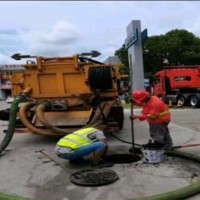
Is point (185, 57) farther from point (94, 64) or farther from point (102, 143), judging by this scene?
point (102, 143)

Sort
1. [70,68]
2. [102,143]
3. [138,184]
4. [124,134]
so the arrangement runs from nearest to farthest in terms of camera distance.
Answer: [138,184] < [102,143] < [70,68] < [124,134]

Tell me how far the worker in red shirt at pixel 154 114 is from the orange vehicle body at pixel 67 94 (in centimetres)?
209

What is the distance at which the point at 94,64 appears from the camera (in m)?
11.0

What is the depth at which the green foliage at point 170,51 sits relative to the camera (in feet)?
164

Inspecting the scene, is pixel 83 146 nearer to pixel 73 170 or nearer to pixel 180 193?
pixel 73 170

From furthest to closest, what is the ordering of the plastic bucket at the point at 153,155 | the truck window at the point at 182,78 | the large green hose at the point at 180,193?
the truck window at the point at 182,78
the plastic bucket at the point at 153,155
the large green hose at the point at 180,193

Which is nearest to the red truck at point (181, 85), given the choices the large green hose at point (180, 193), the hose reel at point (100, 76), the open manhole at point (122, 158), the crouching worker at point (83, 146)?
the hose reel at point (100, 76)

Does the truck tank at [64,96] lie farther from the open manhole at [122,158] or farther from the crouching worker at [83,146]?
the crouching worker at [83,146]

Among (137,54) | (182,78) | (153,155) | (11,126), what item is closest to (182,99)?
(182,78)

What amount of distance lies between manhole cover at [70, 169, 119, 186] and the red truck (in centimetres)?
1895

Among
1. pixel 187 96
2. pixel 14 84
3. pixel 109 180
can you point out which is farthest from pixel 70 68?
pixel 187 96

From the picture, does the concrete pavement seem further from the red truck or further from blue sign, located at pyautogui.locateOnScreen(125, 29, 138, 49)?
blue sign, located at pyautogui.locateOnScreen(125, 29, 138, 49)

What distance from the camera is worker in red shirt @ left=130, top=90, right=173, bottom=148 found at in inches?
316

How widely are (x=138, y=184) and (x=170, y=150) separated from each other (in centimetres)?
204
